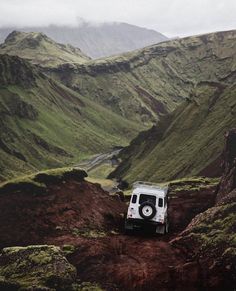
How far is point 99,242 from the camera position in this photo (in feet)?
119

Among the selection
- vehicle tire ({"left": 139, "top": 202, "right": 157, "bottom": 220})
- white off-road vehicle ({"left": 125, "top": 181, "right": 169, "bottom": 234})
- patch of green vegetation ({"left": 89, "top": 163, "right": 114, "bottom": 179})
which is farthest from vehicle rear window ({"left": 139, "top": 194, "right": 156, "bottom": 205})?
patch of green vegetation ({"left": 89, "top": 163, "right": 114, "bottom": 179})

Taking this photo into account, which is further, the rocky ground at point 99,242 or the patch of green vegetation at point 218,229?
the patch of green vegetation at point 218,229

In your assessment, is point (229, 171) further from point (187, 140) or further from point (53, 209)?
point (187, 140)

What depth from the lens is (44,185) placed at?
→ 44.4 meters

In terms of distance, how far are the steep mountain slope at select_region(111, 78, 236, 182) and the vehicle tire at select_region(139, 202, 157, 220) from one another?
166ft

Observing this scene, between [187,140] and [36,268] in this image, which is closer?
[36,268]

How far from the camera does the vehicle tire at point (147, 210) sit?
38250 mm

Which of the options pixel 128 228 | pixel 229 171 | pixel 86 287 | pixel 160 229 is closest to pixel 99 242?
pixel 128 228

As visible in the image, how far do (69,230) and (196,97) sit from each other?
106 m

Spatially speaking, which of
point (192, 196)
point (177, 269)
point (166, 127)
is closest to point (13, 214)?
point (177, 269)

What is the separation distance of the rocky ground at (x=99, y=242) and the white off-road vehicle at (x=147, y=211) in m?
0.90

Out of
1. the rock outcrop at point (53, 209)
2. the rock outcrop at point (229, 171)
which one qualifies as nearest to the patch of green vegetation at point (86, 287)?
the rock outcrop at point (53, 209)

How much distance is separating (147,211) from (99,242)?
15.0 feet

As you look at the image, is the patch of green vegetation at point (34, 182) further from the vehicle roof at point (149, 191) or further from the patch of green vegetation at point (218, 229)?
the patch of green vegetation at point (218, 229)
